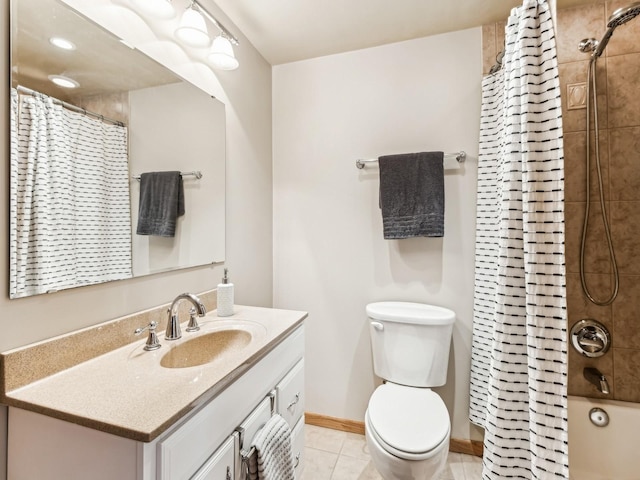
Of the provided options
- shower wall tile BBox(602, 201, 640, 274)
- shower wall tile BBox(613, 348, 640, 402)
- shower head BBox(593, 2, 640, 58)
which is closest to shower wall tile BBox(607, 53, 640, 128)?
shower head BBox(593, 2, 640, 58)

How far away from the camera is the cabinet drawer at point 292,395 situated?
1.22 metres

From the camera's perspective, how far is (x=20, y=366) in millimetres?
781

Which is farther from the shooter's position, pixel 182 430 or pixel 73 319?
pixel 73 319

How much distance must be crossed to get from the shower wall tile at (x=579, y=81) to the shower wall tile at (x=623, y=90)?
0.02 metres

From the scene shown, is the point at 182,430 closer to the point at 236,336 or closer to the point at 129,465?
the point at 129,465

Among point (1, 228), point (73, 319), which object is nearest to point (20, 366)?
point (73, 319)

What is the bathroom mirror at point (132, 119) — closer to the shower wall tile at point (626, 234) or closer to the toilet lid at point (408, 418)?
the toilet lid at point (408, 418)

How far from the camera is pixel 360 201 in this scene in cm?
193

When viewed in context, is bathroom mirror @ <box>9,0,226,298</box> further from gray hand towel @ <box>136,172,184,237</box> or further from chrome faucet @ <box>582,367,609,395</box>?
chrome faucet @ <box>582,367,609,395</box>

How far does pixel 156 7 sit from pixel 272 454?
5.41 ft

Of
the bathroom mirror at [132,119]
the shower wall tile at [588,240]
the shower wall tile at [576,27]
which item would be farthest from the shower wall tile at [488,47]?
the bathroom mirror at [132,119]

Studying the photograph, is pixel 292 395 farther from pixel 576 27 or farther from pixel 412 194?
pixel 576 27

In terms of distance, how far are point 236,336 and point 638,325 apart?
6.25ft

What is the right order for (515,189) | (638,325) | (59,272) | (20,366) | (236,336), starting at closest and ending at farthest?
(20,366) < (59,272) < (515,189) < (236,336) < (638,325)
